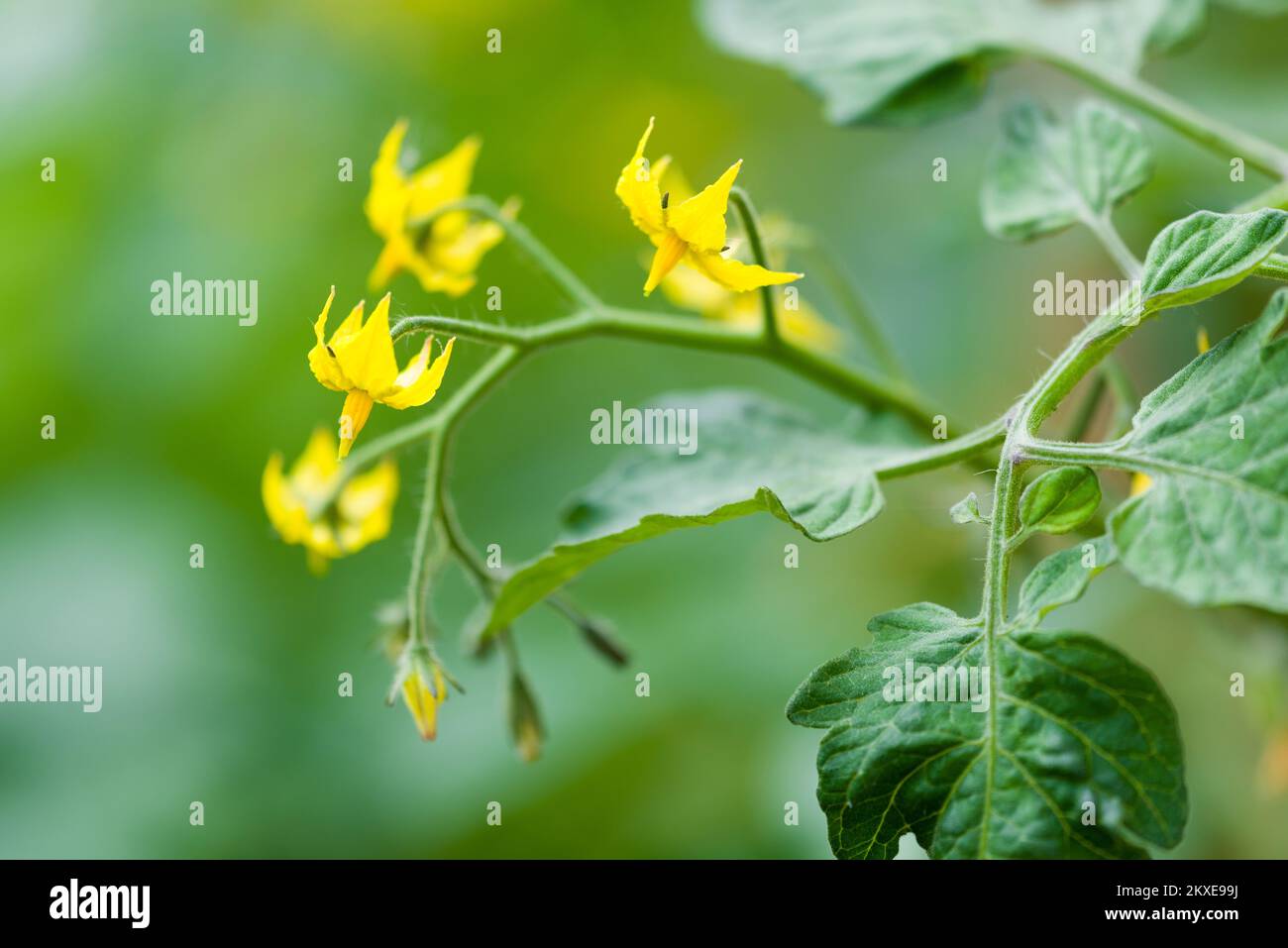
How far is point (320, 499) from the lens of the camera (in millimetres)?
942

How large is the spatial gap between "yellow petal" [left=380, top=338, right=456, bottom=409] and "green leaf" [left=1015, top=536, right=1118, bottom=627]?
335 mm

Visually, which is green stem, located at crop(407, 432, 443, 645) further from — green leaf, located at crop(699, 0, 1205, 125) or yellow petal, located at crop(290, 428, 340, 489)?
green leaf, located at crop(699, 0, 1205, 125)

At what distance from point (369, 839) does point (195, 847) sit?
235 millimetres

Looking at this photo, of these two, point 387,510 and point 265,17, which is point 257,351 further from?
point 387,510

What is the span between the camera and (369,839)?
5.71 feet

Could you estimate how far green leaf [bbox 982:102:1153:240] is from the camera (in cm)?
89

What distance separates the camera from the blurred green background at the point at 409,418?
66.7 inches

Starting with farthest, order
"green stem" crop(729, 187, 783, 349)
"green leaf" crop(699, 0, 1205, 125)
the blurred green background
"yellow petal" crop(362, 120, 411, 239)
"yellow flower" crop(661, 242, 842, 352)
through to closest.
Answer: the blurred green background
"yellow flower" crop(661, 242, 842, 352)
"green leaf" crop(699, 0, 1205, 125)
"yellow petal" crop(362, 120, 411, 239)
"green stem" crop(729, 187, 783, 349)

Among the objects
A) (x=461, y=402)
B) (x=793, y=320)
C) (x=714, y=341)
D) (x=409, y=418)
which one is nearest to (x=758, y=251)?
(x=714, y=341)

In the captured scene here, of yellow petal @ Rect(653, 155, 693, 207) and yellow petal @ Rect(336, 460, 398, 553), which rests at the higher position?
yellow petal @ Rect(653, 155, 693, 207)

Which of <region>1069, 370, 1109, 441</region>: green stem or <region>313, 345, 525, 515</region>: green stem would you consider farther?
<region>1069, 370, 1109, 441</region>: green stem

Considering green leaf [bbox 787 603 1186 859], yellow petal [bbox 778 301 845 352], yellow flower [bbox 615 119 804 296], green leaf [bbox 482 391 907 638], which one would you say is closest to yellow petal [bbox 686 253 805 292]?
yellow flower [bbox 615 119 804 296]
